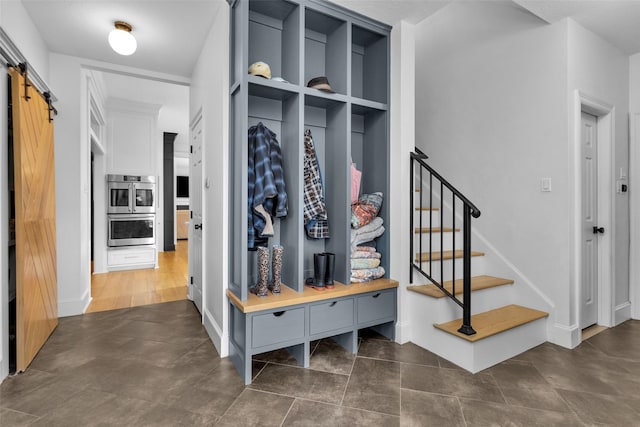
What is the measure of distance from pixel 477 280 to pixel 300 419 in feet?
6.40

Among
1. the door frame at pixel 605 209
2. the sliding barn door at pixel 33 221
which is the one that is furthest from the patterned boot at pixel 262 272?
the door frame at pixel 605 209

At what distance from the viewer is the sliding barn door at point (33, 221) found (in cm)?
211

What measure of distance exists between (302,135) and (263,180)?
395 millimetres

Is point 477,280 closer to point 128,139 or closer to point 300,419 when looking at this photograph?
point 300,419

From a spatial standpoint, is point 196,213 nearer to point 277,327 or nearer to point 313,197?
point 313,197

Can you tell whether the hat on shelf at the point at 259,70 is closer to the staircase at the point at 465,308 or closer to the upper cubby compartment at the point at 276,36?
the upper cubby compartment at the point at 276,36

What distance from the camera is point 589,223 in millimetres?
2895

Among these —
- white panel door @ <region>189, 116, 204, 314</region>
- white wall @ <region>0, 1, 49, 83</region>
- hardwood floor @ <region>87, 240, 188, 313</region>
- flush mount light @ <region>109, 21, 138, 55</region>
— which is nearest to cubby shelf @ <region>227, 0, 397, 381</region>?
flush mount light @ <region>109, 21, 138, 55</region>

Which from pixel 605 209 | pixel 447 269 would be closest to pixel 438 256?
pixel 447 269

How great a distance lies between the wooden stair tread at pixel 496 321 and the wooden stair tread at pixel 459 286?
0.65ft

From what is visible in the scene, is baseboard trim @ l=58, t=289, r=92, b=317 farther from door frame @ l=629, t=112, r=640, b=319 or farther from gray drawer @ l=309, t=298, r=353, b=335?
door frame @ l=629, t=112, r=640, b=319

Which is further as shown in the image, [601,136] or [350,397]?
[601,136]

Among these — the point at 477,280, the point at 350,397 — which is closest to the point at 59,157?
the point at 350,397

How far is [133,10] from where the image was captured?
2.48m
